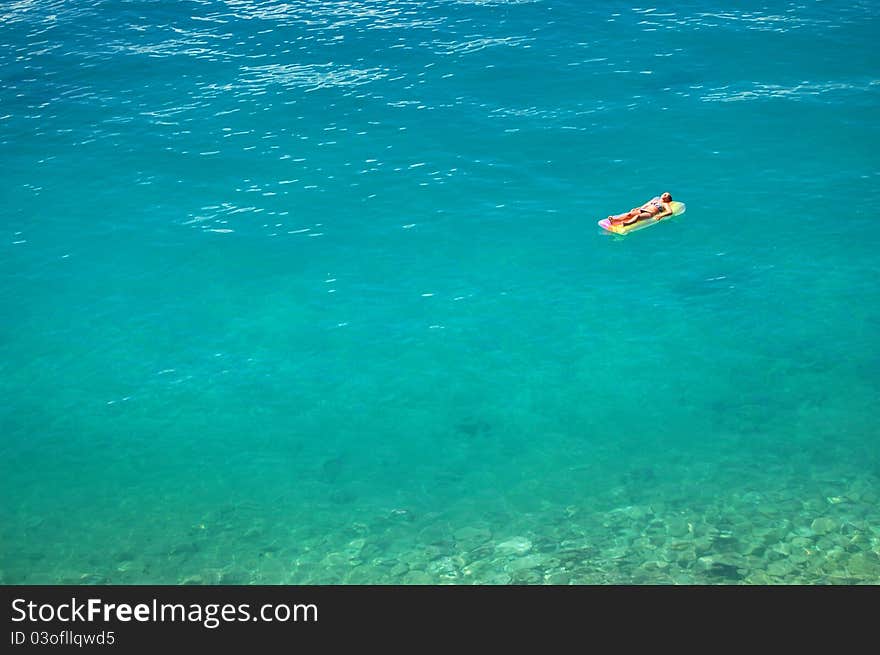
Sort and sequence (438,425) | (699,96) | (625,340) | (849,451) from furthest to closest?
1. (699,96)
2. (625,340)
3. (438,425)
4. (849,451)

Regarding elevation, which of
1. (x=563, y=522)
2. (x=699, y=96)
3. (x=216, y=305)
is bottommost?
(x=563, y=522)

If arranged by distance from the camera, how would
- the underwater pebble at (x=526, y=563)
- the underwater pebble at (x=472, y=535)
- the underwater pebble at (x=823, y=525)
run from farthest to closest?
the underwater pebble at (x=472, y=535)
the underwater pebble at (x=823, y=525)
the underwater pebble at (x=526, y=563)

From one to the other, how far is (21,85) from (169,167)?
1616 centimetres

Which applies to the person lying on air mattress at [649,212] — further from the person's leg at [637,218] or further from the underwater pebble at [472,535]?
the underwater pebble at [472,535]

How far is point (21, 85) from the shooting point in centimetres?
6406

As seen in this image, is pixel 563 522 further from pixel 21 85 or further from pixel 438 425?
pixel 21 85

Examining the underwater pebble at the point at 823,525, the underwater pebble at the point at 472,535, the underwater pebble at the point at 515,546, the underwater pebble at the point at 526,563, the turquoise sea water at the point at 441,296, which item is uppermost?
the turquoise sea water at the point at 441,296

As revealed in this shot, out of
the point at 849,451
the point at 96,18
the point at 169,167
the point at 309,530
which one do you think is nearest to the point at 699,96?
the point at 849,451

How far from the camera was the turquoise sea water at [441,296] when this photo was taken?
35.8 metres

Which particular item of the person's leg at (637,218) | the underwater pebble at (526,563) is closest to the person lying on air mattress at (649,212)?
the person's leg at (637,218)

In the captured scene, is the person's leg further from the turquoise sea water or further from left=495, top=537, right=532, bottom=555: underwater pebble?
left=495, top=537, right=532, bottom=555: underwater pebble

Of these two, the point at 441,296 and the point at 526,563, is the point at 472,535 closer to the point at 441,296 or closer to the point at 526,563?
the point at 526,563

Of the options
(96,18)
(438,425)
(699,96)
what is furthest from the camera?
(96,18)

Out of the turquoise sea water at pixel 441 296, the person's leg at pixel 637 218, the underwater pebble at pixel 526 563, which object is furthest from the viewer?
the person's leg at pixel 637 218
